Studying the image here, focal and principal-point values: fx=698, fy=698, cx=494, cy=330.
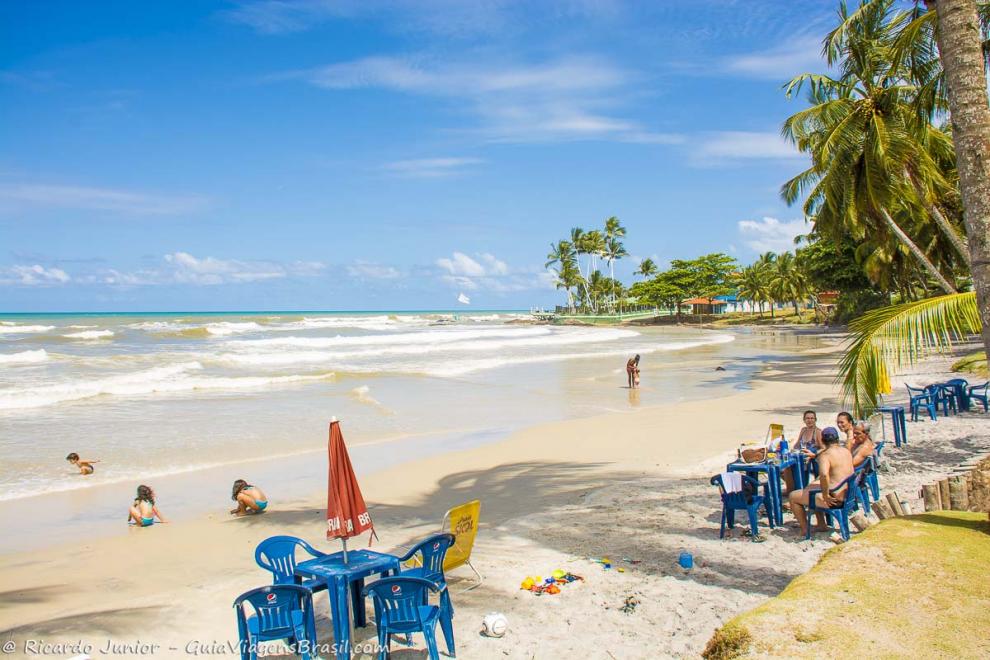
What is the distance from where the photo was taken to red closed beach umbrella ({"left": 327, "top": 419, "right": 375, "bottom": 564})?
514 cm

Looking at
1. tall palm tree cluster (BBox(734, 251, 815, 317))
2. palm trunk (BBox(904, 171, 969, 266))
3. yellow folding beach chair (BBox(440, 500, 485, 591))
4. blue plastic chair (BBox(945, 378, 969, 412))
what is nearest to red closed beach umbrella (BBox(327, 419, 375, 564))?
yellow folding beach chair (BBox(440, 500, 485, 591))

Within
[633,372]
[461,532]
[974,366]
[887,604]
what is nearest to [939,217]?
[887,604]

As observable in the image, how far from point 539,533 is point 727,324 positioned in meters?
76.9

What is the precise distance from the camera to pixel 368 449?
14031 mm

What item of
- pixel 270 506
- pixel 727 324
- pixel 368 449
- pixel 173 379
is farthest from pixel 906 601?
pixel 727 324

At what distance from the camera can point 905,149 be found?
11.3 metres

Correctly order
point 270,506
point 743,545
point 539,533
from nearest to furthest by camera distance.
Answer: point 743,545
point 539,533
point 270,506

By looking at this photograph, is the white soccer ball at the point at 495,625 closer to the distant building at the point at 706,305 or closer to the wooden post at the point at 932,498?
the wooden post at the point at 932,498

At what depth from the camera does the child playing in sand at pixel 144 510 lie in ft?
30.1

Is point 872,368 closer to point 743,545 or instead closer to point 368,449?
point 743,545

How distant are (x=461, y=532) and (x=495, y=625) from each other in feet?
3.86

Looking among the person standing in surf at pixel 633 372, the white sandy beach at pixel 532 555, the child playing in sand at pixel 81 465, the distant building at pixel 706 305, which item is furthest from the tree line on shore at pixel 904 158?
the distant building at pixel 706 305

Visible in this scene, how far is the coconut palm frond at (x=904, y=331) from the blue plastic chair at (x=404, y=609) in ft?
11.8

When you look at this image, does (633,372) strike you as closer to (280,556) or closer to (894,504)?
(894,504)
